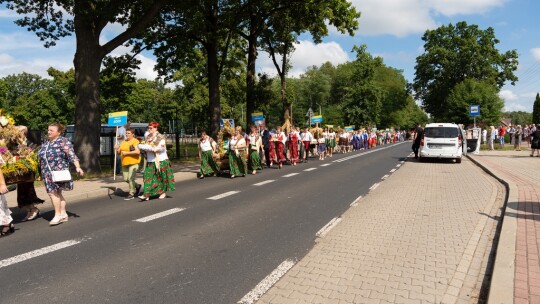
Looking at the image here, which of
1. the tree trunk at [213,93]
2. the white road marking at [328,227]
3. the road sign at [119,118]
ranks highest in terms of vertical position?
the tree trunk at [213,93]

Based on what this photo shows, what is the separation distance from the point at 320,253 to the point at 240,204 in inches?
154

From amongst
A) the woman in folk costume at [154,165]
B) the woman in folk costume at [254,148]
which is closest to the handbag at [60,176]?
the woman in folk costume at [154,165]

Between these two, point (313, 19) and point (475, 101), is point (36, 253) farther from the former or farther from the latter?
point (475, 101)

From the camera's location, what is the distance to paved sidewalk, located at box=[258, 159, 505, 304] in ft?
13.4

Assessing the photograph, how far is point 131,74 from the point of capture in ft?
77.5

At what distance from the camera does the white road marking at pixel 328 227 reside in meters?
6.36

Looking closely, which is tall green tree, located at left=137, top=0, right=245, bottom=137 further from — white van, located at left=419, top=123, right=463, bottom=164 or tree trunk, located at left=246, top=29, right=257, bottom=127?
white van, located at left=419, top=123, right=463, bottom=164

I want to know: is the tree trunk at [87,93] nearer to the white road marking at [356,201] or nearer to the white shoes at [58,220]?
the white shoes at [58,220]

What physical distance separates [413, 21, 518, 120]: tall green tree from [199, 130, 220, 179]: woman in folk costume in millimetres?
46507

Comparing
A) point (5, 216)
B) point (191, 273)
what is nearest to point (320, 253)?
point (191, 273)

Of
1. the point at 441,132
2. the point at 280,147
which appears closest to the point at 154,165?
the point at 280,147

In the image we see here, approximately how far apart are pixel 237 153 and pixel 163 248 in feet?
30.6

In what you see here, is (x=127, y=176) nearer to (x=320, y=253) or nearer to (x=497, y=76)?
(x=320, y=253)

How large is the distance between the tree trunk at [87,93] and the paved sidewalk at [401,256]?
35.0ft
